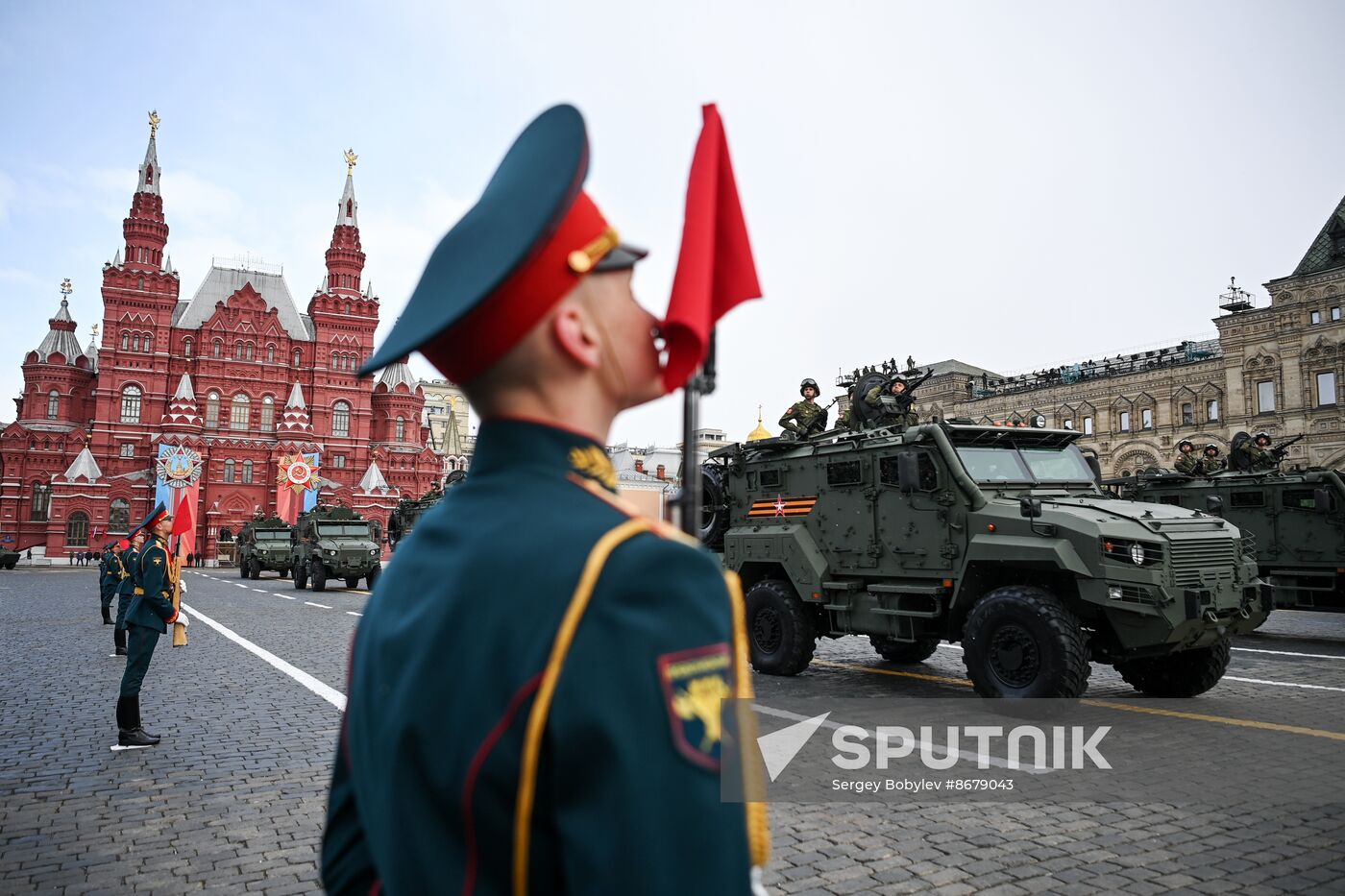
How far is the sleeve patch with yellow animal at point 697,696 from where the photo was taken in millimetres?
1032

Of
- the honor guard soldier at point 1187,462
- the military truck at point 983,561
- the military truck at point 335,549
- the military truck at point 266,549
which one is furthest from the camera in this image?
the military truck at point 266,549

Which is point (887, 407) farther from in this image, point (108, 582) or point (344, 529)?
point (344, 529)

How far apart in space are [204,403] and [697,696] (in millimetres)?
67124

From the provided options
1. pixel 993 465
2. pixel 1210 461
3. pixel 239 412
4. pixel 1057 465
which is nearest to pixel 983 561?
pixel 993 465

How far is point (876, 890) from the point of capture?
3895 mm

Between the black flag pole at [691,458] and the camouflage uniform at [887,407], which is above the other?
the camouflage uniform at [887,407]

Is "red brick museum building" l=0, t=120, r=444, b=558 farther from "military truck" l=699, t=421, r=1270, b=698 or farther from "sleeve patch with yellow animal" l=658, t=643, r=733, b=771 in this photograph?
"sleeve patch with yellow animal" l=658, t=643, r=733, b=771

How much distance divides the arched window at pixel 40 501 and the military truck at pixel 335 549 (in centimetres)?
3775

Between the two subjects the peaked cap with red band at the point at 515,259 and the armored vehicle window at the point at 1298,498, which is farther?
the armored vehicle window at the point at 1298,498

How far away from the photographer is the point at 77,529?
53.7m

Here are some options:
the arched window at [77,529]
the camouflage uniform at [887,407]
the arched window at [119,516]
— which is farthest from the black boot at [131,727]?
the arched window at [77,529]

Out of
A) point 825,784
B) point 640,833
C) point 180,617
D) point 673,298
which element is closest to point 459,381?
point 673,298

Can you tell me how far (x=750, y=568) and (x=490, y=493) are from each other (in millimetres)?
9353

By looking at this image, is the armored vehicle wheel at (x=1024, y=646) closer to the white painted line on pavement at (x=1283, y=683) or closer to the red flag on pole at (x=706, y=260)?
the white painted line on pavement at (x=1283, y=683)
